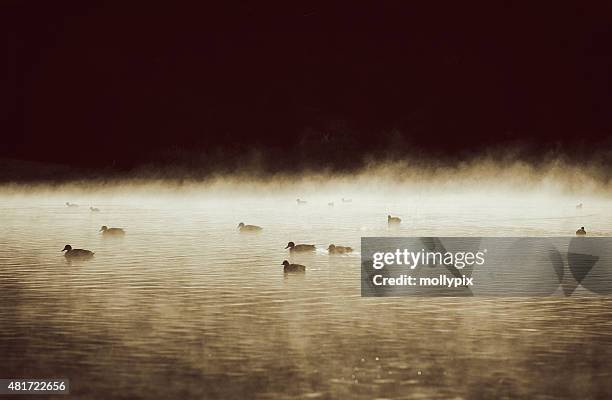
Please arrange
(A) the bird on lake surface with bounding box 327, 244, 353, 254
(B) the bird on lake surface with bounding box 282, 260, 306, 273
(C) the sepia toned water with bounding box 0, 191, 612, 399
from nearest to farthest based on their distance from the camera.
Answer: (C) the sepia toned water with bounding box 0, 191, 612, 399 < (B) the bird on lake surface with bounding box 282, 260, 306, 273 < (A) the bird on lake surface with bounding box 327, 244, 353, 254

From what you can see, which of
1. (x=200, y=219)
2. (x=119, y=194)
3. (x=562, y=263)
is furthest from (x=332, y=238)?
(x=119, y=194)

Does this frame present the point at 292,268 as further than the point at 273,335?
Yes

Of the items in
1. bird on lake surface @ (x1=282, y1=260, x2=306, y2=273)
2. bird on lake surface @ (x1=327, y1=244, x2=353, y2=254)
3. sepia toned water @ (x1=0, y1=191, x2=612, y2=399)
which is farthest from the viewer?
bird on lake surface @ (x1=327, y1=244, x2=353, y2=254)

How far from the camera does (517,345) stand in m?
21.9

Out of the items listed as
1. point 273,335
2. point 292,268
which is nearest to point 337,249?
point 292,268

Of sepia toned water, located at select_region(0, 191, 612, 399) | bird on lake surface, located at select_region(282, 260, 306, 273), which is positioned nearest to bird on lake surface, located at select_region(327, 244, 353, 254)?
sepia toned water, located at select_region(0, 191, 612, 399)

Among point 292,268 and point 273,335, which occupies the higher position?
point 292,268

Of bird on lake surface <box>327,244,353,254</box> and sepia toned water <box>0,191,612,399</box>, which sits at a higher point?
bird on lake surface <box>327,244,353,254</box>

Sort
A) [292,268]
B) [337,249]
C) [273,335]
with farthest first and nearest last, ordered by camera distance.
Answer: [337,249] < [292,268] < [273,335]

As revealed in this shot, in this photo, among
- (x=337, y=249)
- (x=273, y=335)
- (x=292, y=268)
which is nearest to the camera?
(x=273, y=335)

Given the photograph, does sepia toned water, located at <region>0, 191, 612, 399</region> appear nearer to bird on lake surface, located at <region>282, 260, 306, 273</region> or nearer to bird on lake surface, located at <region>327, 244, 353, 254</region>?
bird on lake surface, located at <region>282, 260, 306, 273</region>

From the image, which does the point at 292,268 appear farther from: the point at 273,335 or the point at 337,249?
the point at 273,335

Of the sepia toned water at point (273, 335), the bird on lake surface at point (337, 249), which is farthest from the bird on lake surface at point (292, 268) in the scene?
the bird on lake surface at point (337, 249)

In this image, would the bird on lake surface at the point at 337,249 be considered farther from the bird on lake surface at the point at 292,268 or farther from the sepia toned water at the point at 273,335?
the bird on lake surface at the point at 292,268
